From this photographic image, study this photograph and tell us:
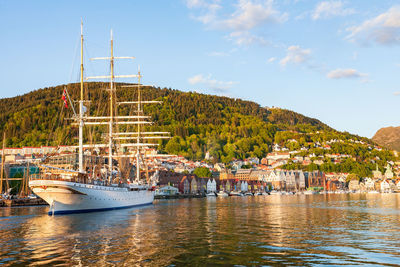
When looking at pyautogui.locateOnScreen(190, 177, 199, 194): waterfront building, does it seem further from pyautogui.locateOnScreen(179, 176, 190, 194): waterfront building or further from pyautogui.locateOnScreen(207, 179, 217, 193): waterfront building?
pyautogui.locateOnScreen(207, 179, 217, 193): waterfront building

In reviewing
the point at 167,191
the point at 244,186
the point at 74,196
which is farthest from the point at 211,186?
the point at 74,196

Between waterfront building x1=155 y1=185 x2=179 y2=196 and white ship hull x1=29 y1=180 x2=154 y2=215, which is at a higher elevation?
white ship hull x1=29 y1=180 x2=154 y2=215

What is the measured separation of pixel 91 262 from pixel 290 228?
16841 millimetres

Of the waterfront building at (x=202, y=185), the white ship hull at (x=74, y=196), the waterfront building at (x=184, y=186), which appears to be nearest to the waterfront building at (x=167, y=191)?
the waterfront building at (x=184, y=186)

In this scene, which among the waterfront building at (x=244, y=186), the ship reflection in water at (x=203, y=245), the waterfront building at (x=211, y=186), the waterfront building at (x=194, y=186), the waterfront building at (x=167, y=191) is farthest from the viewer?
the waterfront building at (x=244, y=186)

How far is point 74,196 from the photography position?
153ft

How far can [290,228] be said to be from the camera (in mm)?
29969

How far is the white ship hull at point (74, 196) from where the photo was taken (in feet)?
148

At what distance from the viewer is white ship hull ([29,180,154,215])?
45.2 metres

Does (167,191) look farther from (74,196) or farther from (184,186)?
(74,196)

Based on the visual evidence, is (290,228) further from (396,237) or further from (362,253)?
(362,253)

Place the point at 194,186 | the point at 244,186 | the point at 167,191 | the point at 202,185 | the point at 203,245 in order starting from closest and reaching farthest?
the point at 203,245 < the point at 167,191 < the point at 194,186 < the point at 202,185 < the point at 244,186

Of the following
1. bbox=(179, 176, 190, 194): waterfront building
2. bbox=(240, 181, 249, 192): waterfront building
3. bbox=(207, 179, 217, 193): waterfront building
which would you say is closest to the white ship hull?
bbox=(179, 176, 190, 194): waterfront building

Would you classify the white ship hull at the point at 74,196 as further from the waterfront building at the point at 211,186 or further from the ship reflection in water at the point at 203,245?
the waterfront building at the point at 211,186
